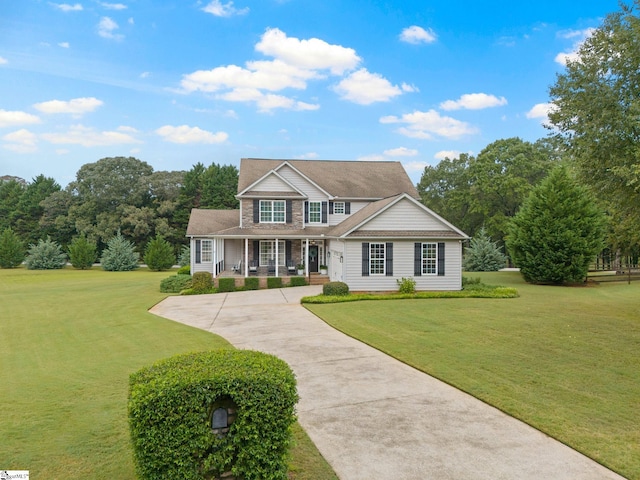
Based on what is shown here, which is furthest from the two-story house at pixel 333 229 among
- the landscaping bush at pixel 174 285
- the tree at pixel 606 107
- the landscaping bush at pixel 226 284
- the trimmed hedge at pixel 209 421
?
the trimmed hedge at pixel 209 421

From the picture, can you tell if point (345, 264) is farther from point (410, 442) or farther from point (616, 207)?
point (410, 442)

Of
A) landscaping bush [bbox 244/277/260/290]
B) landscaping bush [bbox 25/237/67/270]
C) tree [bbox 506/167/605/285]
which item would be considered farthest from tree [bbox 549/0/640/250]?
landscaping bush [bbox 25/237/67/270]

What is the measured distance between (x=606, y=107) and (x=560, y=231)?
1594 centimetres

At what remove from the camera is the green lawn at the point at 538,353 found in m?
6.04

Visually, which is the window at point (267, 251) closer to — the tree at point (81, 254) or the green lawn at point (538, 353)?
the green lawn at point (538, 353)

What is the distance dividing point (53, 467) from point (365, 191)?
2641 cm

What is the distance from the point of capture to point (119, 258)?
140ft

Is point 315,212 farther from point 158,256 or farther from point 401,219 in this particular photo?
point 158,256

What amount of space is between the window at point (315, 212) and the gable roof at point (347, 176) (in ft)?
4.09

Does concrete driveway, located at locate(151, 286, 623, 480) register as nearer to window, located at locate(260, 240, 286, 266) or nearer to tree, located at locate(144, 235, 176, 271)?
window, located at locate(260, 240, 286, 266)

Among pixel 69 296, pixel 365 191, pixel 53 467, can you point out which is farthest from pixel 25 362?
pixel 365 191

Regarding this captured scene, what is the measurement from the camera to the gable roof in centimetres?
2950

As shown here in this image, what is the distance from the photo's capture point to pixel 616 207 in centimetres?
1370

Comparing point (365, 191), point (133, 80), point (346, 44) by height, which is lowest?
point (365, 191)
